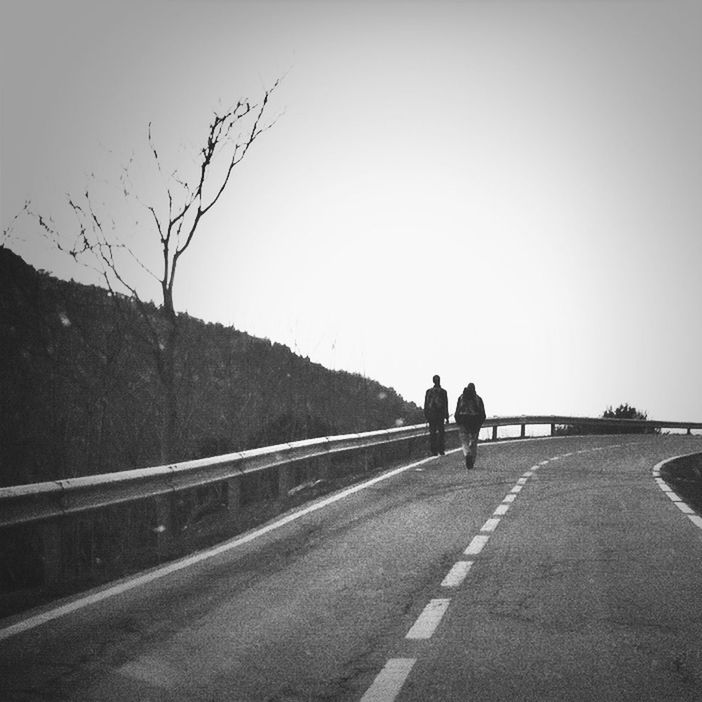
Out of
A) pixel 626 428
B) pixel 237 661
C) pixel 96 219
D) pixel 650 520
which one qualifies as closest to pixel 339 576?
pixel 237 661

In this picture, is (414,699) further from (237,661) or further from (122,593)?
(122,593)

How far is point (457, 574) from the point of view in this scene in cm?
902

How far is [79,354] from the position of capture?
4988cm

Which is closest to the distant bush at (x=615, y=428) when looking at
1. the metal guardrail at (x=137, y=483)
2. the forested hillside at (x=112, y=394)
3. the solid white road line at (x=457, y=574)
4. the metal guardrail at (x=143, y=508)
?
the forested hillside at (x=112, y=394)

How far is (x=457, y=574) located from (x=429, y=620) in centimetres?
200

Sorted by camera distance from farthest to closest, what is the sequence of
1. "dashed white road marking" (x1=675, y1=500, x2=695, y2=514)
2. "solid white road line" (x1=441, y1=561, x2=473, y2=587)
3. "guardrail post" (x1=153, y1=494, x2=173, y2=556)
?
"dashed white road marking" (x1=675, y1=500, x2=695, y2=514)
"guardrail post" (x1=153, y1=494, x2=173, y2=556)
"solid white road line" (x1=441, y1=561, x2=473, y2=587)

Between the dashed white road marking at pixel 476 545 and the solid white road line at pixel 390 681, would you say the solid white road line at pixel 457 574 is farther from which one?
the solid white road line at pixel 390 681

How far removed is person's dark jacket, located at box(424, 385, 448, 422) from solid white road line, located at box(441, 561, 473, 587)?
1627 centimetres

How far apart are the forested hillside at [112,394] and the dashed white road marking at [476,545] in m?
8.42

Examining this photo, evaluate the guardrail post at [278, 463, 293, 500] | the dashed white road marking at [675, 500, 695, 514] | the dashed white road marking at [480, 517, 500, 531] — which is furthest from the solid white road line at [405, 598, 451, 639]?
the guardrail post at [278, 463, 293, 500]

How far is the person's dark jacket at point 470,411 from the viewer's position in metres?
22.7

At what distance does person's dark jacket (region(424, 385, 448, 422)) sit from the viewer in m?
25.9

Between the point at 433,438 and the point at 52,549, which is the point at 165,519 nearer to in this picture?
the point at 52,549

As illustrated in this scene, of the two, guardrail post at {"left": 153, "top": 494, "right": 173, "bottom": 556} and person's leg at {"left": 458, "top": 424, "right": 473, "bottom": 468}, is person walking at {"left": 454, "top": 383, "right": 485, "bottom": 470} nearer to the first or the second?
person's leg at {"left": 458, "top": 424, "right": 473, "bottom": 468}
